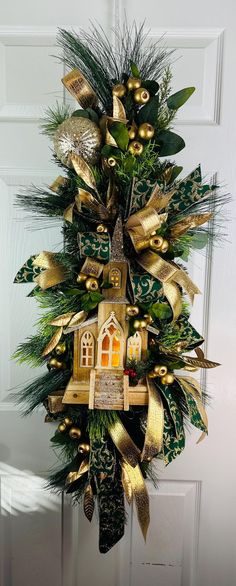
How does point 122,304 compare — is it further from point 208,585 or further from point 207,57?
point 208,585

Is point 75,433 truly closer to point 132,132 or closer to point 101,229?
point 101,229

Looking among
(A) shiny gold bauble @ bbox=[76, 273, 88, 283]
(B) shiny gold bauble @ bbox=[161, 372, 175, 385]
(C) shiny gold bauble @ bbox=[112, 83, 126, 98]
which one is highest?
(C) shiny gold bauble @ bbox=[112, 83, 126, 98]

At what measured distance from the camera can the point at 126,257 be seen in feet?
2.20

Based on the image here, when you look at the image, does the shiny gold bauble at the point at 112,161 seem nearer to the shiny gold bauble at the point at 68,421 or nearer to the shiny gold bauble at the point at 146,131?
the shiny gold bauble at the point at 146,131

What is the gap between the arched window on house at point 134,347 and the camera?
0.69 meters

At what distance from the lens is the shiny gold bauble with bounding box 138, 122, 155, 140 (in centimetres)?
63

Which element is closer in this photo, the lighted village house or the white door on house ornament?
the lighted village house

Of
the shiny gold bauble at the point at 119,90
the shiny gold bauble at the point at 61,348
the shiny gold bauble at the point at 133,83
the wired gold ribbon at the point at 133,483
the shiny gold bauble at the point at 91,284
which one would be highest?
the shiny gold bauble at the point at 133,83

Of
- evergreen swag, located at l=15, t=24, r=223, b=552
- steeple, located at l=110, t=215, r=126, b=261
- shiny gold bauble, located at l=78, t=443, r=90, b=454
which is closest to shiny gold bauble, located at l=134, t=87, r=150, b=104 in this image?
evergreen swag, located at l=15, t=24, r=223, b=552

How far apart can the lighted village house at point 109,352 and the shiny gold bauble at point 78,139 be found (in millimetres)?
143

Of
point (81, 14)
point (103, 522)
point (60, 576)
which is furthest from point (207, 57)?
point (60, 576)

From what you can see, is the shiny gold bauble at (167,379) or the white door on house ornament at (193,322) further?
the white door on house ornament at (193,322)

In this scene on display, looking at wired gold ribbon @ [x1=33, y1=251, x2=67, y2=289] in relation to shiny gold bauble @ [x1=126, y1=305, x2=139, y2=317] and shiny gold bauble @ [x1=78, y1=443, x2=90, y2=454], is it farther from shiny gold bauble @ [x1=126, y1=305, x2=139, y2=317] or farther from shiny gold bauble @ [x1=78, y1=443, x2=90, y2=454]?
shiny gold bauble @ [x1=78, y1=443, x2=90, y2=454]

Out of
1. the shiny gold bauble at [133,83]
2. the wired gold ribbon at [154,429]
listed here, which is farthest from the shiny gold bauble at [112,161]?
the wired gold ribbon at [154,429]
